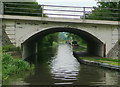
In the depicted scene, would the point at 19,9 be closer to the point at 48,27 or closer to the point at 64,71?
the point at 48,27

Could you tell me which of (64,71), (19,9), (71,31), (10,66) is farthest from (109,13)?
(10,66)

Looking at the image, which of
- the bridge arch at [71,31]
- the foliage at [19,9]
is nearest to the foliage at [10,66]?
the bridge arch at [71,31]

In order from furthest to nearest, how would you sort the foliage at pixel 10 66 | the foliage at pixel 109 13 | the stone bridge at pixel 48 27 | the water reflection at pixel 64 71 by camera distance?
the foliage at pixel 109 13 < the stone bridge at pixel 48 27 < the foliage at pixel 10 66 < the water reflection at pixel 64 71

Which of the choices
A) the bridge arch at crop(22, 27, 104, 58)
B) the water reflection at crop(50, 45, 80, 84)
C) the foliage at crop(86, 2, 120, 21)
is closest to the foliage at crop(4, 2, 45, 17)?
the bridge arch at crop(22, 27, 104, 58)

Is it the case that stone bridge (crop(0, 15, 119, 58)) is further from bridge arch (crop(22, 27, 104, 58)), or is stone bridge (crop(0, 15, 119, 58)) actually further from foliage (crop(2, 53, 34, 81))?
foliage (crop(2, 53, 34, 81))

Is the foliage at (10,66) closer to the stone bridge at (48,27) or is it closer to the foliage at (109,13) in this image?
the stone bridge at (48,27)

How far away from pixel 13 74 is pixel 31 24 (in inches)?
260

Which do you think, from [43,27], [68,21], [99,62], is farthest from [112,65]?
[43,27]

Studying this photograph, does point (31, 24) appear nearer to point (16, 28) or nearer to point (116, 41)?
point (16, 28)

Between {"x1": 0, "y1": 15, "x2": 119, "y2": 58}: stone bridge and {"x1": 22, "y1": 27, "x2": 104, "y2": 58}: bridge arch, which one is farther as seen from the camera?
{"x1": 22, "y1": 27, "x2": 104, "y2": 58}: bridge arch

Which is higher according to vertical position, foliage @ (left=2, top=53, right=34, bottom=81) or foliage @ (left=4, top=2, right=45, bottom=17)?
foliage @ (left=4, top=2, right=45, bottom=17)

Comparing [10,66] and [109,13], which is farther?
[109,13]

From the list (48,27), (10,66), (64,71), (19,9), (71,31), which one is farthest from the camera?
(71,31)

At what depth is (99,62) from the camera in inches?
629
